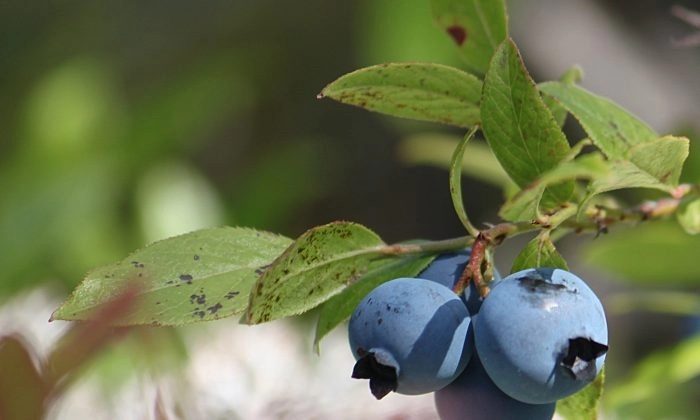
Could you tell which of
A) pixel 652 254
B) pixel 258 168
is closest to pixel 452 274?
pixel 652 254

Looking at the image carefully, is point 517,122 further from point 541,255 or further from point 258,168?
point 258,168

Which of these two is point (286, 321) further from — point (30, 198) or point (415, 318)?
point (415, 318)

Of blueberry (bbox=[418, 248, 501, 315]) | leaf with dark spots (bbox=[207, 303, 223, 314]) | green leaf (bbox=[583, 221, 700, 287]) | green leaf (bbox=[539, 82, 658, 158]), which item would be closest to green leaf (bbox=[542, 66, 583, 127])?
green leaf (bbox=[539, 82, 658, 158])

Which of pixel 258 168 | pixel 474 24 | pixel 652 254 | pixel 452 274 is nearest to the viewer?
pixel 452 274

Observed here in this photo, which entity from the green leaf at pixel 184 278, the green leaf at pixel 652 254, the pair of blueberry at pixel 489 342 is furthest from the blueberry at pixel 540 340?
the green leaf at pixel 652 254

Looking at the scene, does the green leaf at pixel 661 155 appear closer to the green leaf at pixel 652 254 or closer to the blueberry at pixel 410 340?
the blueberry at pixel 410 340

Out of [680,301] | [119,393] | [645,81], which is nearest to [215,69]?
[645,81]
